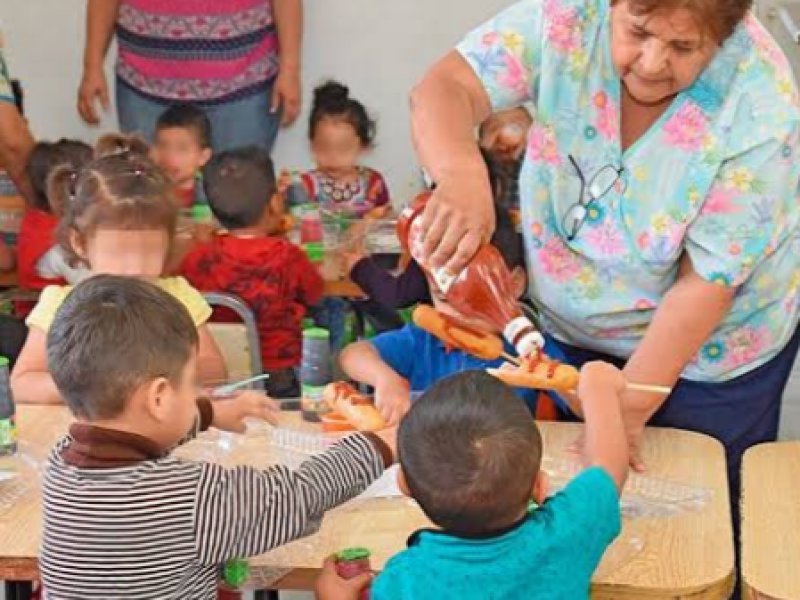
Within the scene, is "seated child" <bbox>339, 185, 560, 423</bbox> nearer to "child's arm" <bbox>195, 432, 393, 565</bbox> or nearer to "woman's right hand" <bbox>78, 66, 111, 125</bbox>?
"child's arm" <bbox>195, 432, 393, 565</bbox>

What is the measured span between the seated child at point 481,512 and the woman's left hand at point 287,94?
11.2ft

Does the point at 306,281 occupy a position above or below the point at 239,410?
below

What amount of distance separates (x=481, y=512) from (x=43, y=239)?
248 centimetres

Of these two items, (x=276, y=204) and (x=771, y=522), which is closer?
(x=771, y=522)

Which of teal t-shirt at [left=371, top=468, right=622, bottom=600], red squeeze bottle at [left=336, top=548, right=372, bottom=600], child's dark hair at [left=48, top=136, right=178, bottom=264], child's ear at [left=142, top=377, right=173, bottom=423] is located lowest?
red squeeze bottle at [left=336, top=548, right=372, bottom=600]

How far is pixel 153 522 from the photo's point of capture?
184cm

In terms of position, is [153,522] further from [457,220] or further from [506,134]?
[506,134]

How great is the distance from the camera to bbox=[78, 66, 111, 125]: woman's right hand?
17.1ft

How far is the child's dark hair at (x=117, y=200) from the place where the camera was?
288cm

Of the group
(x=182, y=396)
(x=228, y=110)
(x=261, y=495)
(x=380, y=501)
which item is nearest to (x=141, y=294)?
(x=182, y=396)

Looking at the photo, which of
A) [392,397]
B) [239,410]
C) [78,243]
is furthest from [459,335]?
[78,243]

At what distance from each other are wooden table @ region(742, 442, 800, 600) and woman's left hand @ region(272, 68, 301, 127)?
3.03 m

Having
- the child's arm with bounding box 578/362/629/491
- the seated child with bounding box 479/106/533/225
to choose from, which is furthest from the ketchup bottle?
the seated child with bounding box 479/106/533/225

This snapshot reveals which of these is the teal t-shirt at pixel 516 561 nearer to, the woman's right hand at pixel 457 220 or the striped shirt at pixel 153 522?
the striped shirt at pixel 153 522
